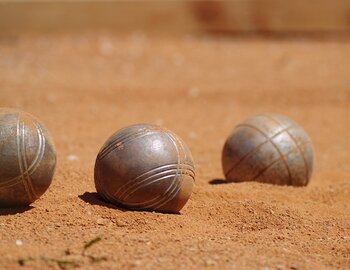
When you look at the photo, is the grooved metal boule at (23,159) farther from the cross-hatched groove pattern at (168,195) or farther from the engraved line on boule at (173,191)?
the engraved line on boule at (173,191)

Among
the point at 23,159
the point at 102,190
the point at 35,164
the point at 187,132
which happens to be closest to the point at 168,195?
the point at 102,190

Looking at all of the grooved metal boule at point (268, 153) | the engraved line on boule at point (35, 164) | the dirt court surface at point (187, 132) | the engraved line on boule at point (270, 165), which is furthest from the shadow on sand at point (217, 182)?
the engraved line on boule at point (35, 164)

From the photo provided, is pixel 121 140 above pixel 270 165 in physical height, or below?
above

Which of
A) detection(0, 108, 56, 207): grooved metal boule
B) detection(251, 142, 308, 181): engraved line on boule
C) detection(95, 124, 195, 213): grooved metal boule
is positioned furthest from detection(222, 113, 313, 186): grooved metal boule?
detection(0, 108, 56, 207): grooved metal boule

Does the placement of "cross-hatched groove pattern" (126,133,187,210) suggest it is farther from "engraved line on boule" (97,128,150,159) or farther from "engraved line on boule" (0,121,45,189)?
"engraved line on boule" (0,121,45,189)

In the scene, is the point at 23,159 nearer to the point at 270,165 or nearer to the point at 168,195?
the point at 168,195

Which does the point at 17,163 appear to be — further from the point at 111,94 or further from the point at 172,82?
the point at 172,82
